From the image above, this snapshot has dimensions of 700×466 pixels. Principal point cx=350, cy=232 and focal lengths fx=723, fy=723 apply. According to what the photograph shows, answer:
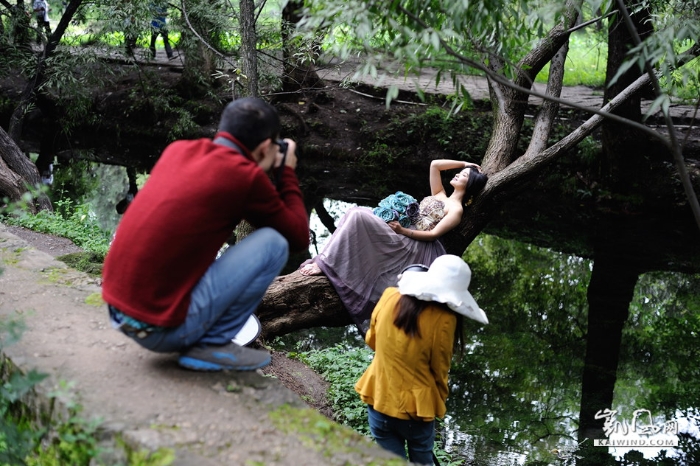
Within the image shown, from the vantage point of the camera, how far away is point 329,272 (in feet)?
20.1

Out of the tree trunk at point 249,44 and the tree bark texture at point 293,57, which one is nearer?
the tree trunk at point 249,44

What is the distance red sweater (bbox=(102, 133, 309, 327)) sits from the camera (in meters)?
2.70

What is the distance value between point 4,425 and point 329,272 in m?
3.68

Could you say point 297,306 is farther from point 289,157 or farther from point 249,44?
point 289,157

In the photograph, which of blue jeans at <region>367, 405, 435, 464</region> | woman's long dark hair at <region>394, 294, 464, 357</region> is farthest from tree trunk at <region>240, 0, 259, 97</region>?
blue jeans at <region>367, 405, 435, 464</region>

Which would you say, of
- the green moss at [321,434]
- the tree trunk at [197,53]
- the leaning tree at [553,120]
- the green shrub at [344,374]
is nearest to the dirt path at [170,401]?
the green moss at [321,434]

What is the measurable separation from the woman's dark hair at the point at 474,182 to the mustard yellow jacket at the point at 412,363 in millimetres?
3352

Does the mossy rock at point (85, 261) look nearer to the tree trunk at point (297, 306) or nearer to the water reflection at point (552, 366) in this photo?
the tree trunk at point (297, 306)

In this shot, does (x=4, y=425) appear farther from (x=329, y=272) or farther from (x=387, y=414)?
(x=329, y=272)

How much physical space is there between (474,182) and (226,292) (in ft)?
13.9

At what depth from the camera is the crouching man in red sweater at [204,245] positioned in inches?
107

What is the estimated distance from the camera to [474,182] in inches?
263

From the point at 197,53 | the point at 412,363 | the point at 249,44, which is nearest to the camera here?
the point at 412,363

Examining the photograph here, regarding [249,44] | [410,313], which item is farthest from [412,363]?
[249,44]
